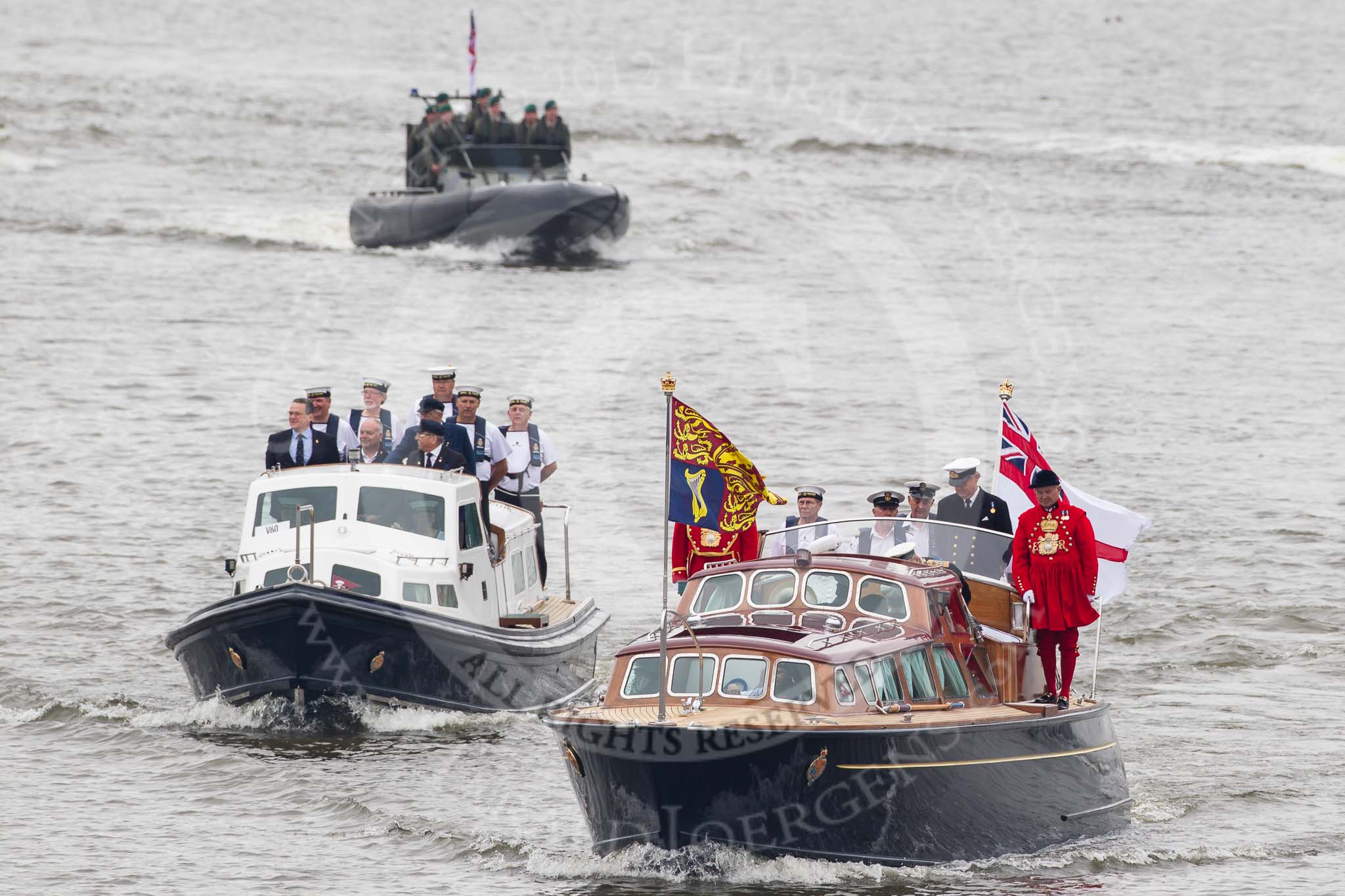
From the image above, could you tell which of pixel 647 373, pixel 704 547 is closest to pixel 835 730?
pixel 704 547

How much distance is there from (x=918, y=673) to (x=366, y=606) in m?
5.11

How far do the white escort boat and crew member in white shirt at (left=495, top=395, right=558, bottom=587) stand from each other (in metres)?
1.29

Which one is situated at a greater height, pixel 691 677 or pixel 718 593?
pixel 718 593

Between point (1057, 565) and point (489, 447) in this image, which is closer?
point (1057, 565)

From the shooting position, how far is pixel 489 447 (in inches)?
715

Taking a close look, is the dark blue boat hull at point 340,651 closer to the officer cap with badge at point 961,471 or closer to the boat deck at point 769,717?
the boat deck at point 769,717

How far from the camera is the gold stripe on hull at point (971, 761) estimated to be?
12.6 metres

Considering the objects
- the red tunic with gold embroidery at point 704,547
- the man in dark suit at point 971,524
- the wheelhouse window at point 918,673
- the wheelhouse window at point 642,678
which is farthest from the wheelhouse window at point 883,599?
the red tunic with gold embroidery at point 704,547

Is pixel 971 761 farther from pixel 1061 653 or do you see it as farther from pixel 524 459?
pixel 524 459

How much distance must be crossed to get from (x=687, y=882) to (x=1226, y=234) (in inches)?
1614

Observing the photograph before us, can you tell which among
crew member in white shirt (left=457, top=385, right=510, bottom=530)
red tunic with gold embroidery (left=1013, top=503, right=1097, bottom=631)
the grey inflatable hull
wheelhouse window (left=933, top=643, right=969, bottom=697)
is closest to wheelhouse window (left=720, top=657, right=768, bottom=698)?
wheelhouse window (left=933, top=643, right=969, bottom=697)

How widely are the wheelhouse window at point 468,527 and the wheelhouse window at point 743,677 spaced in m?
4.71

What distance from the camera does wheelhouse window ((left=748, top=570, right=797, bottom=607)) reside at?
14.0 meters

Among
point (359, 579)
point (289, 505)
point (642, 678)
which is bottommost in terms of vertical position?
point (359, 579)
